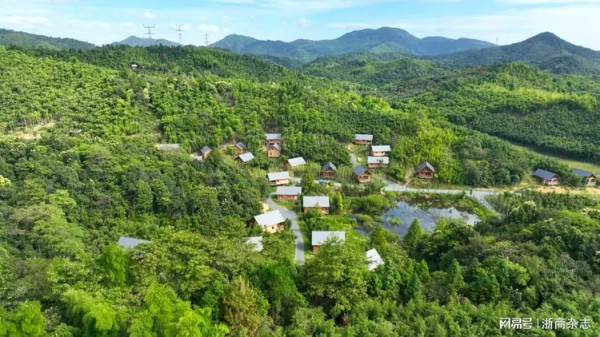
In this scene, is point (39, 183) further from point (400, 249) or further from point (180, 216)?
point (400, 249)

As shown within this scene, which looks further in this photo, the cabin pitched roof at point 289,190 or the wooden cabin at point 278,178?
the wooden cabin at point 278,178

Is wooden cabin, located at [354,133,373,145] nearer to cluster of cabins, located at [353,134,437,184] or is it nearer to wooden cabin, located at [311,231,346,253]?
cluster of cabins, located at [353,134,437,184]

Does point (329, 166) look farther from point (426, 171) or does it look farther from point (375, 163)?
point (426, 171)

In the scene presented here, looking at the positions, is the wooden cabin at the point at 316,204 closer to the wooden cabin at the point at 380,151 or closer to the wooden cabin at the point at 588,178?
the wooden cabin at the point at 380,151

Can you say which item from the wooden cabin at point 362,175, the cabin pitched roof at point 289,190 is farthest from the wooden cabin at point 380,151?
the cabin pitched roof at point 289,190

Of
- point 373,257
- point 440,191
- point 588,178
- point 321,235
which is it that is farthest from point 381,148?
point 373,257

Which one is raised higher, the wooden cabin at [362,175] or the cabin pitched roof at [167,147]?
the cabin pitched roof at [167,147]

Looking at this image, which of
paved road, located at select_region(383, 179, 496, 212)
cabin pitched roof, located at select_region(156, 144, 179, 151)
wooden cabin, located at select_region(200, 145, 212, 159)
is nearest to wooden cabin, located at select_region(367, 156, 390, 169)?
paved road, located at select_region(383, 179, 496, 212)

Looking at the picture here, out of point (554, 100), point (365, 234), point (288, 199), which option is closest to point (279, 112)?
point (288, 199)
